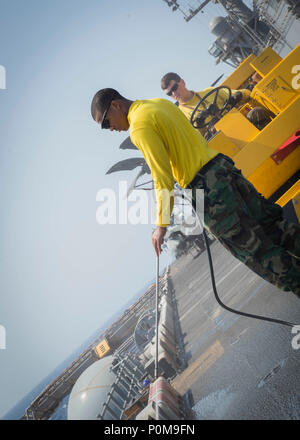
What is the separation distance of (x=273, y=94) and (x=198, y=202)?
3.37m

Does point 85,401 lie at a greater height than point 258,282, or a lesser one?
greater

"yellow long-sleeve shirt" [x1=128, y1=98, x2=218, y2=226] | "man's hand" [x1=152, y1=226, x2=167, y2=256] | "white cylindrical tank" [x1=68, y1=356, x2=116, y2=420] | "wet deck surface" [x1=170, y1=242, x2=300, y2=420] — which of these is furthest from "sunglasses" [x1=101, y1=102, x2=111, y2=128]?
"white cylindrical tank" [x1=68, y1=356, x2=116, y2=420]

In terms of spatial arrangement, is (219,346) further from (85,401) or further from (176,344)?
(85,401)

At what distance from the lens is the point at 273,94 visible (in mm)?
4340

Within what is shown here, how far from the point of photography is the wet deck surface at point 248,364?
2.31m

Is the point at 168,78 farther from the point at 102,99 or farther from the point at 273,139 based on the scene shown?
the point at 102,99

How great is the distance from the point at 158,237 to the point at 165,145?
2.65ft

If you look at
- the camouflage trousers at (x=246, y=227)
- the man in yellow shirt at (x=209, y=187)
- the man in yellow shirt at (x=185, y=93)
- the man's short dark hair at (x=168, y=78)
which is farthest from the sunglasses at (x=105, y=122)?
the man's short dark hair at (x=168, y=78)

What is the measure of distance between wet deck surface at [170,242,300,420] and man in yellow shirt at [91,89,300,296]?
3.10ft

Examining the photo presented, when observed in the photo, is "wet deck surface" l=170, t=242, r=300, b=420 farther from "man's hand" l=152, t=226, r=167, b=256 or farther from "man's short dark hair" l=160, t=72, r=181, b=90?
"man's short dark hair" l=160, t=72, r=181, b=90

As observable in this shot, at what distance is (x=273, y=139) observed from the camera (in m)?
3.81
